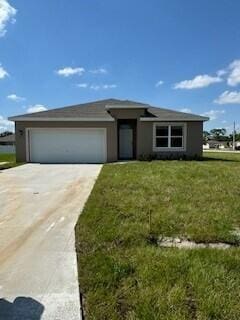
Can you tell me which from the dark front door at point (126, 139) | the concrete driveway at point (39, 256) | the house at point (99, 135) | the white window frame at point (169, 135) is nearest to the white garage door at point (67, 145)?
the house at point (99, 135)

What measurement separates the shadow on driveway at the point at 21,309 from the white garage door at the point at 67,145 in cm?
1693

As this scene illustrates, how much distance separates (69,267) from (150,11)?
13415 millimetres

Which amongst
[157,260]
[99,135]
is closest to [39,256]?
[157,260]

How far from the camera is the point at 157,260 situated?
3.93 m

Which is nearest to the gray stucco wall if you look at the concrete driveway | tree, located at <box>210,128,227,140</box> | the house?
the house

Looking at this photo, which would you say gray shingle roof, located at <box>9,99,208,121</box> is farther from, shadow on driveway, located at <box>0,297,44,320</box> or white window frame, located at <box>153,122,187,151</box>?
shadow on driveway, located at <box>0,297,44,320</box>

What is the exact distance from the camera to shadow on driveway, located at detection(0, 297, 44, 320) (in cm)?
280

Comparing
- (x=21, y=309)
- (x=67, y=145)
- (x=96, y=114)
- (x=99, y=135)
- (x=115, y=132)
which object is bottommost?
(x=21, y=309)

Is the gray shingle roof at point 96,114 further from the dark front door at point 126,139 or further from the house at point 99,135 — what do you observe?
the dark front door at point 126,139

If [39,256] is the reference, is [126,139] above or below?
above

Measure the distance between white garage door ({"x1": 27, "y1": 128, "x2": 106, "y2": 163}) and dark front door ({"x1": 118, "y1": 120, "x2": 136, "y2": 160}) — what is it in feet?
5.43

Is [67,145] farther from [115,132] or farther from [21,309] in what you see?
[21,309]

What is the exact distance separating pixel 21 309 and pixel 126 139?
18.6m

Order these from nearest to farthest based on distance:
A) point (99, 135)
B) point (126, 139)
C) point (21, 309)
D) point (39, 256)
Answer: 1. point (21, 309)
2. point (39, 256)
3. point (99, 135)
4. point (126, 139)
